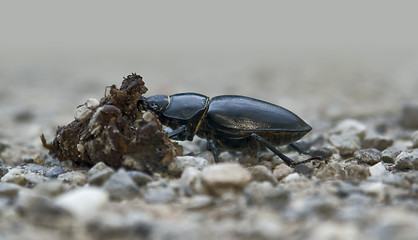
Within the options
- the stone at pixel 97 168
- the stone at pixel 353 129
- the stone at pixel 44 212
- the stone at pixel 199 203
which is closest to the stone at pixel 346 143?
the stone at pixel 353 129

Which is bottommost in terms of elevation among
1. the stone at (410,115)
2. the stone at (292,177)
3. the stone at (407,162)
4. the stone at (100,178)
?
the stone at (100,178)

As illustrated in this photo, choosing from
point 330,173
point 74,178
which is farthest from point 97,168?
point 330,173

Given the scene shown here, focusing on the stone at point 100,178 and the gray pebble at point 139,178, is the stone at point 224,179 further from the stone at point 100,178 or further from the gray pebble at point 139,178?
the stone at point 100,178

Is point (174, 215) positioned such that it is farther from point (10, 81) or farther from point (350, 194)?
point (10, 81)

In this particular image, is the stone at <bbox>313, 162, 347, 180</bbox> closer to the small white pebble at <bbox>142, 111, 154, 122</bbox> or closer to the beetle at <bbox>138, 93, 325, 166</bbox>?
the beetle at <bbox>138, 93, 325, 166</bbox>

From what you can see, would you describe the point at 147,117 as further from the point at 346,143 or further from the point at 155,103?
the point at 346,143

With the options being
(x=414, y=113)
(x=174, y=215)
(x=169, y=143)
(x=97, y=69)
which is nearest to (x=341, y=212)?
(x=174, y=215)
